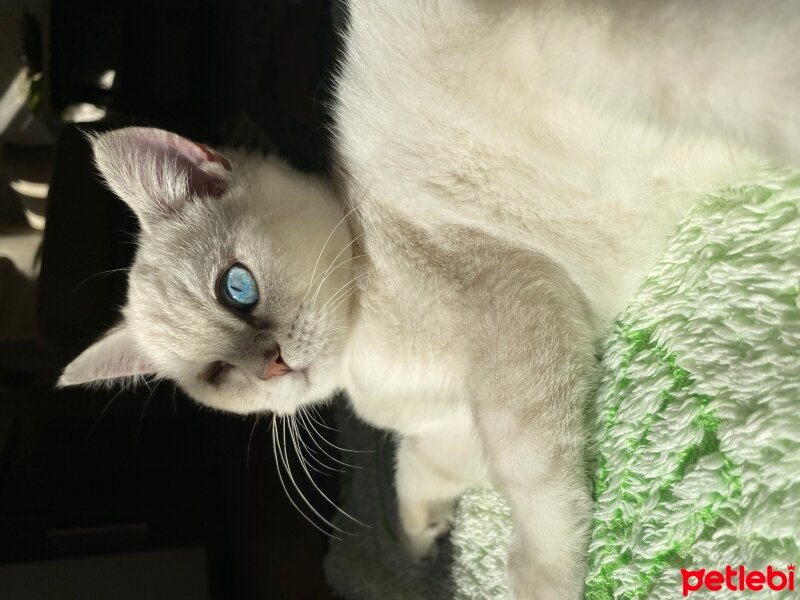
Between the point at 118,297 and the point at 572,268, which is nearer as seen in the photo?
the point at 572,268

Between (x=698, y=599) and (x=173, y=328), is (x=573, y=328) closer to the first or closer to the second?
(x=698, y=599)

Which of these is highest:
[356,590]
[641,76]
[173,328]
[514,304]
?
[641,76]

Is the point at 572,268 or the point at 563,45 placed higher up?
the point at 563,45

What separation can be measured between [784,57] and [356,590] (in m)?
1.47

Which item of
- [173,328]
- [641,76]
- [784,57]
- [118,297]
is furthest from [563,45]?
[118,297]

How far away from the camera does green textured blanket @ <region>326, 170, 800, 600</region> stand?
0.64 meters

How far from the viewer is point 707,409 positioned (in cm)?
72

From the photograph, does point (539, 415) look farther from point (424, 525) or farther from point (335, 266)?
point (424, 525)

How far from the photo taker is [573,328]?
2.83 ft

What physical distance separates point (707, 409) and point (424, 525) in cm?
78

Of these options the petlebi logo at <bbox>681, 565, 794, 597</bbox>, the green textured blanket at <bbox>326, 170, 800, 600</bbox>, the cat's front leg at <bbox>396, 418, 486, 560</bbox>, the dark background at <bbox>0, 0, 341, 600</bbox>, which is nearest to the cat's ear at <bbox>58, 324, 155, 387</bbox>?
the dark background at <bbox>0, 0, 341, 600</bbox>

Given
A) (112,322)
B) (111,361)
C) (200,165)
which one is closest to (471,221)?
(200,165)

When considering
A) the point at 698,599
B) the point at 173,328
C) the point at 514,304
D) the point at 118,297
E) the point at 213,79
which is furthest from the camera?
the point at 213,79

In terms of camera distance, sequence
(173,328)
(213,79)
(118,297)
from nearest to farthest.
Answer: (173,328) < (118,297) < (213,79)
